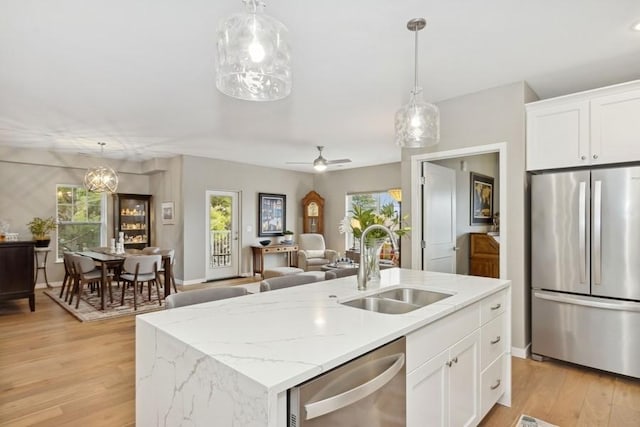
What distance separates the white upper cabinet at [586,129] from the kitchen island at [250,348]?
2.02 m

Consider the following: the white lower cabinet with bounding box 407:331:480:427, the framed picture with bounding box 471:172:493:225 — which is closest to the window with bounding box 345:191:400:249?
the framed picture with bounding box 471:172:493:225

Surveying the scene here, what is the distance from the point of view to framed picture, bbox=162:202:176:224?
7122 mm

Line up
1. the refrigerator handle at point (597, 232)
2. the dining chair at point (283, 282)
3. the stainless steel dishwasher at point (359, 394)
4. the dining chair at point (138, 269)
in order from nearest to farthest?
the stainless steel dishwasher at point (359, 394), the dining chair at point (283, 282), the refrigerator handle at point (597, 232), the dining chair at point (138, 269)

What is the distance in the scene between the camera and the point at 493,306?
7.41 feet

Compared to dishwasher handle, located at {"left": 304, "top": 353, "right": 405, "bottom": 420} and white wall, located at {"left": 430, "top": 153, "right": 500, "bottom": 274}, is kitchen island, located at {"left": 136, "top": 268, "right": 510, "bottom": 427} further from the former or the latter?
white wall, located at {"left": 430, "top": 153, "right": 500, "bottom": 274}

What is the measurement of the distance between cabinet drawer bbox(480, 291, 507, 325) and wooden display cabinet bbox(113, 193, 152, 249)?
737 centimetres

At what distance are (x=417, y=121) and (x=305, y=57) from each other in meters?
1.04

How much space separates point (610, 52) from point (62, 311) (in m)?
6.87

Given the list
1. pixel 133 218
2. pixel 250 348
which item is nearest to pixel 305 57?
pixel 250 348

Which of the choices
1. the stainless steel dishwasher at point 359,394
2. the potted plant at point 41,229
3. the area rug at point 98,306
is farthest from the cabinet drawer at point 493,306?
the potted plant at point 41,229

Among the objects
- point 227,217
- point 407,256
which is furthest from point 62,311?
point 407,256

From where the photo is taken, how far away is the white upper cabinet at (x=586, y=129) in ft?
9.30

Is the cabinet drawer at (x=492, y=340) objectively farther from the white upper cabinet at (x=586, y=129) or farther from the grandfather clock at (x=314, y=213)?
the grandfather clock at (x=314, y=213)

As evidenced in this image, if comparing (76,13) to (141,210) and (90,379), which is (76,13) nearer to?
(90,379)
